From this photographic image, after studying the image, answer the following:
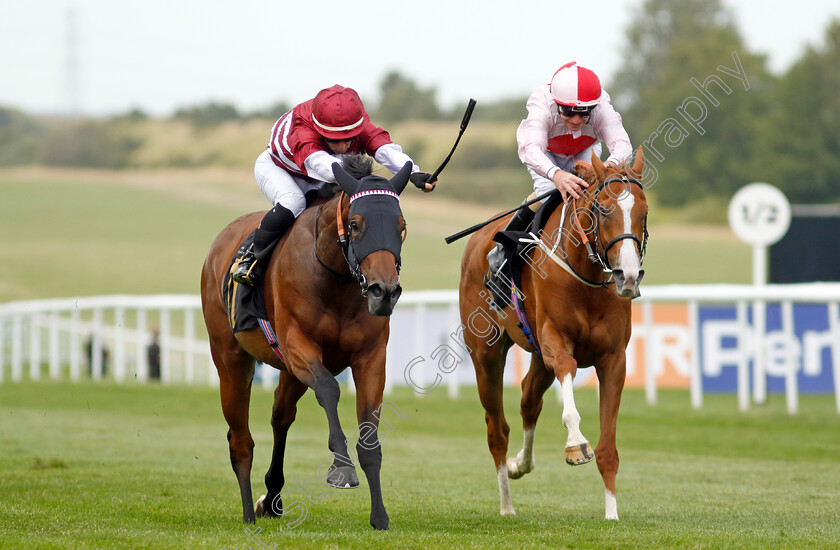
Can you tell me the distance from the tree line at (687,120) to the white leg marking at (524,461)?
3678 centimetres

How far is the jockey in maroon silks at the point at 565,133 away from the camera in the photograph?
6.73 meters

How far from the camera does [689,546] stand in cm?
536

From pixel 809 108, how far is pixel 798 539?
2009 inches

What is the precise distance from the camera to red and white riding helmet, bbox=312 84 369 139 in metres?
6.33

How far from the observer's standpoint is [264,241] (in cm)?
649

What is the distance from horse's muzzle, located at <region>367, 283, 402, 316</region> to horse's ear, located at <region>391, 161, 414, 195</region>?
649mm

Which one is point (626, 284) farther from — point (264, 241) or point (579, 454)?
point (264, 241)

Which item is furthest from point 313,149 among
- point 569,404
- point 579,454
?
point 579,454

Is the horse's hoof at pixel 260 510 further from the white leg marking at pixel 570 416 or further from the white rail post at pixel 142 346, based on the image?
the white rail post at pixel 142 346

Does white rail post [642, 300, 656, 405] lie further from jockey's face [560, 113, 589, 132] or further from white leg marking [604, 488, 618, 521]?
white leg marking [604, 488, 618, 521]

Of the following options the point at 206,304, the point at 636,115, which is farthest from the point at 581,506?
the point at 636,115

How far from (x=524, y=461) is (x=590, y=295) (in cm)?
149

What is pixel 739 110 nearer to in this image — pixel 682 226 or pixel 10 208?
pixel 682 226

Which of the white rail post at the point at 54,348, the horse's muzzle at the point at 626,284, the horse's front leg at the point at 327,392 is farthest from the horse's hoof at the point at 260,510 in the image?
the white rail post at the point at 54,348
